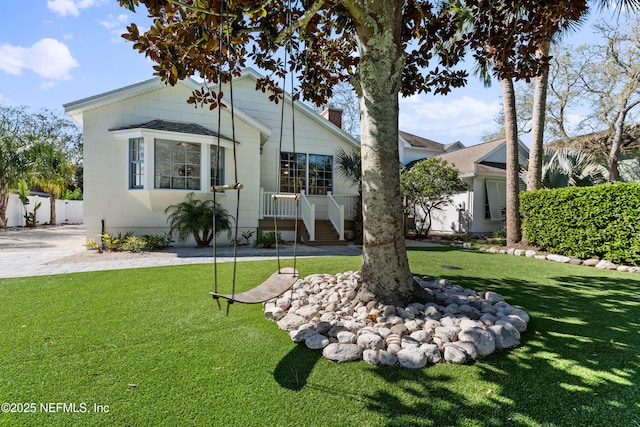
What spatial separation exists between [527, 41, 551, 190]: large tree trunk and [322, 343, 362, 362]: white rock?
9.95m

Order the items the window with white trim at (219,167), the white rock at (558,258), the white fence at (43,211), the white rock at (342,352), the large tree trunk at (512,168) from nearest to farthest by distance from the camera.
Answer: the white rock at (342,352) < the white rock at (558,258) < the large tree trunk at (512,168) < the window with white trim at (219,167) < the white fence at (43,211)

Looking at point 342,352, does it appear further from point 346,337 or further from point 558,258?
point 558,258

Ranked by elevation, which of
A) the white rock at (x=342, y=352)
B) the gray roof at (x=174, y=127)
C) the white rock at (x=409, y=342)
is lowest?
the white rock at (x=342, y=352)

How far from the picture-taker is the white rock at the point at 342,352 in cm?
277

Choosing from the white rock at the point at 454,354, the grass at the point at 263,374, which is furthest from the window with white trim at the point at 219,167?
the white rock at the point at 454,354

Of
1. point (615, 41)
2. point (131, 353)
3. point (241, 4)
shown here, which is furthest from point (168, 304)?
point (615, 41)

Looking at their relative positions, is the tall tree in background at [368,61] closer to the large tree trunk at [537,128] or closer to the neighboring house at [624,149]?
the large tree trunk at [537,128]

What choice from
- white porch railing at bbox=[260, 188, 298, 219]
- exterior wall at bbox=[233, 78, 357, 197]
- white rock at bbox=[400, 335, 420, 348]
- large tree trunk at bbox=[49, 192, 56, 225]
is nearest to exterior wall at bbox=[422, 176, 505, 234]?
exterior wall at bbox=[233, 78, 357, 197]

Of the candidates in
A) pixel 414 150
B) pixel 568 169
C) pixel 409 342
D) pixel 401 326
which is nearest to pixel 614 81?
pixel 568 169

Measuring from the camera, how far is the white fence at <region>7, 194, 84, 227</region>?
57.9 ft

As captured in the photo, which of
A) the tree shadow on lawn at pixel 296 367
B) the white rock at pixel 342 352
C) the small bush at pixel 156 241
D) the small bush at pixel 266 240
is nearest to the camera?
the tree shadow on lawn at pixel 296 367

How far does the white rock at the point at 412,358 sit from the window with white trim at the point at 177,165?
8.95 m

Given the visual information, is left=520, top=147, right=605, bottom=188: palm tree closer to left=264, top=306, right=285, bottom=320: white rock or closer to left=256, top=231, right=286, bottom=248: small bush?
left=256, top=231, right=286, bottom=248: small bush

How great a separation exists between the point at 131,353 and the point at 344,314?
220cm
